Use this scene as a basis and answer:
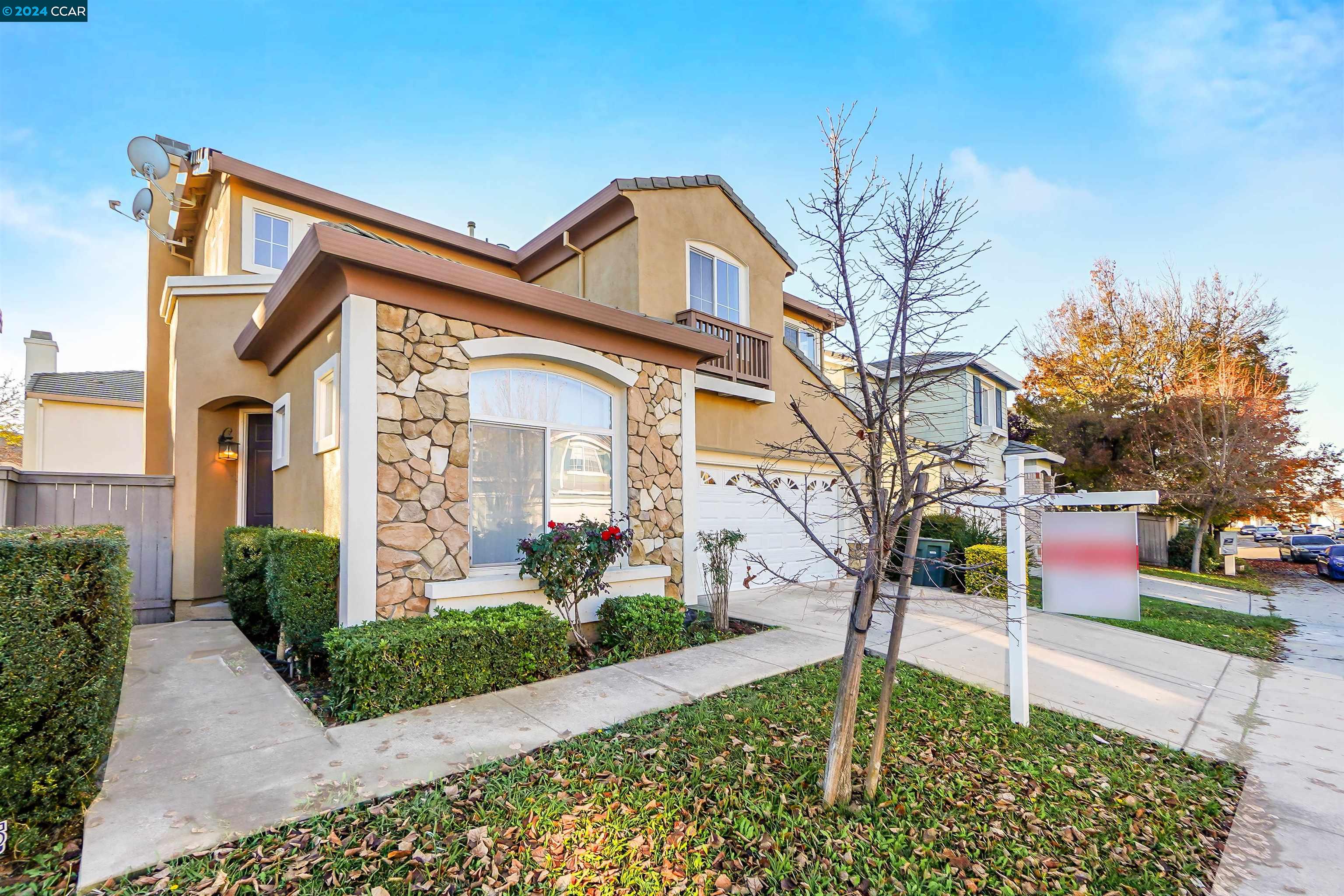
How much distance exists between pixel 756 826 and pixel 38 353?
23.6 m

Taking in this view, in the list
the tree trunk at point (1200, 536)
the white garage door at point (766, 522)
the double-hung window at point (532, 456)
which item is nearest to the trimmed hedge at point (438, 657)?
the double-hung window at point (532, 456)

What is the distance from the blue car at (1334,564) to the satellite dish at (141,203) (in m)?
28.0

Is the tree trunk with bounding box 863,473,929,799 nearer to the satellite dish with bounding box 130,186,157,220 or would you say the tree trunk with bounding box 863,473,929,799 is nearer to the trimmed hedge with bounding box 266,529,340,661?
the trimmed hedge with bounding box 266,529,340,661

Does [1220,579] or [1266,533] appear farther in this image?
[1266,533]

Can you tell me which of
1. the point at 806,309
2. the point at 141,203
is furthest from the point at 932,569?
the point at 141,203

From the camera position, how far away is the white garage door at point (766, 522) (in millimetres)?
9711

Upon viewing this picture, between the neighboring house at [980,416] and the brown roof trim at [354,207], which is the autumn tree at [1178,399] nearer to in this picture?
the neighboring house at [980,416]

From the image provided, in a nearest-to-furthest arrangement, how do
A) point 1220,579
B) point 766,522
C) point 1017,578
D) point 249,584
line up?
1. point 1017,578
2. point 249,584
3. point 766,522
4. point 1220,579

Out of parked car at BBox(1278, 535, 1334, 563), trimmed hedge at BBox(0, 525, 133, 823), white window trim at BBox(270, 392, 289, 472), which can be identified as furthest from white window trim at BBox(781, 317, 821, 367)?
parked car at BBox(1278, 535, 1334, 563)

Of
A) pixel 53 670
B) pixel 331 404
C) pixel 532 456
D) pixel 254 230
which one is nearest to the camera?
pixel 53 670

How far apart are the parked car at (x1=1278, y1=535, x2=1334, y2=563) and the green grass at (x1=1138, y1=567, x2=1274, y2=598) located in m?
5.24

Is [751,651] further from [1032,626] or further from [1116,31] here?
[1116,31]

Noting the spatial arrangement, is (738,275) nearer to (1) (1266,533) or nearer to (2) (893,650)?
(2) (893,650)

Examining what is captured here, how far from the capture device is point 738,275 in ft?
35.7
